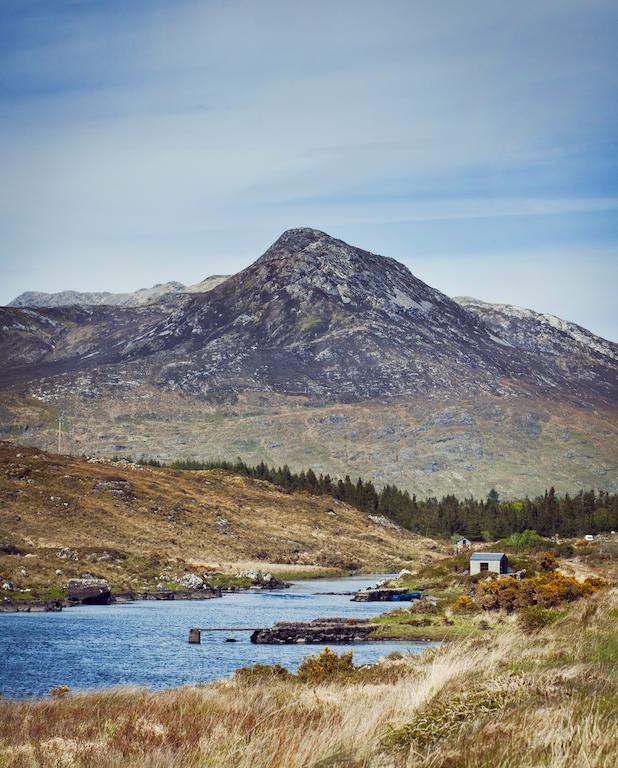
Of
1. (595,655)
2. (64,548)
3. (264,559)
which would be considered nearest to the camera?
(595,655)

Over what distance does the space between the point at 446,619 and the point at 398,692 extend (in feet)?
147

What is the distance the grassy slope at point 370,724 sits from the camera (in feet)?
34.8

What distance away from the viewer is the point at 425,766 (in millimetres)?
10211

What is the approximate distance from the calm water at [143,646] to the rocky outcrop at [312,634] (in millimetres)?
1196

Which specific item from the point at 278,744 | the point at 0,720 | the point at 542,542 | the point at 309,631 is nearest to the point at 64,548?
the point at 309,631

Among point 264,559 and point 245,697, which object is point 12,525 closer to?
point 264,559

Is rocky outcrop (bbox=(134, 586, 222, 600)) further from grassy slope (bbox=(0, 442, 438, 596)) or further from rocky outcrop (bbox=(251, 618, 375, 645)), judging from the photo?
rocky outcrop (bbox=(251, 618, 375, 645))

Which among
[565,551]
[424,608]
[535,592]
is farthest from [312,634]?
[565,551]

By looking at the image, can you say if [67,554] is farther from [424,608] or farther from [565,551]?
[565,551]

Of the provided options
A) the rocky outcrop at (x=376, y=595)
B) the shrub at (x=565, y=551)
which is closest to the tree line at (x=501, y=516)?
the shrub at (x=565, y=551)

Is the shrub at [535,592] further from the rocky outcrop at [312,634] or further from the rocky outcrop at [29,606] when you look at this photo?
the rocky outcrop at [29,606]

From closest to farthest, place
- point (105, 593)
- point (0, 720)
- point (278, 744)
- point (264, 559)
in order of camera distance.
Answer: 1. point (278, 744)
2. point (0, 720)
3. point (105, 593)
4. point (264, 559)

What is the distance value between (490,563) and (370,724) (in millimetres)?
80310

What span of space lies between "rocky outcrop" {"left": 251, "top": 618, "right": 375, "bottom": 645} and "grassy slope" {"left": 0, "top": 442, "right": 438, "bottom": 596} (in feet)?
101
